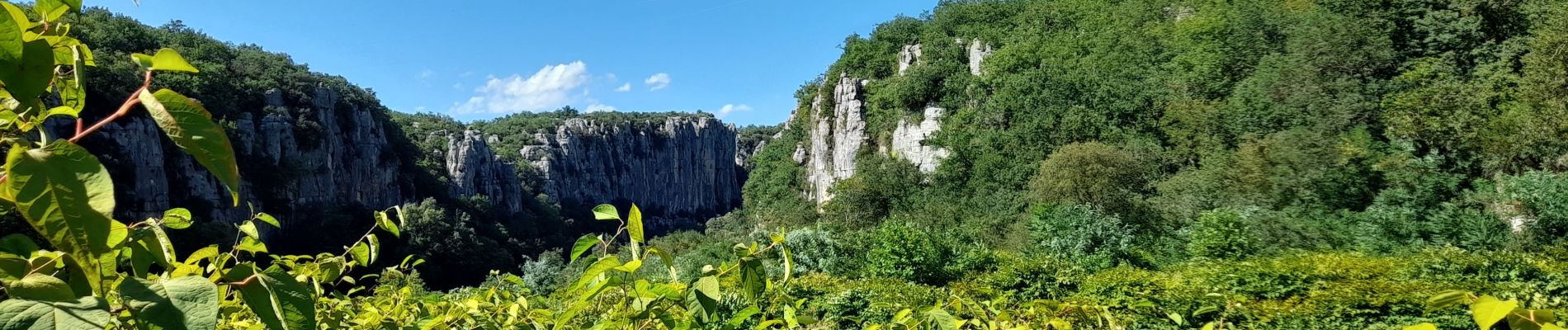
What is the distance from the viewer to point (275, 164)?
1326 inches

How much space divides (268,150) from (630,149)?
55.7 metres

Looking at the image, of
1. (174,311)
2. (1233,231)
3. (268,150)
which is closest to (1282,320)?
(1233,231)

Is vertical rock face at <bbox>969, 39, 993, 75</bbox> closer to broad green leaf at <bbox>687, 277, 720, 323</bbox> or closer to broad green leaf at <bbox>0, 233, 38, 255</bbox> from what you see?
broad green leaf at <bbox>687, 277, 720, 323</bbox>

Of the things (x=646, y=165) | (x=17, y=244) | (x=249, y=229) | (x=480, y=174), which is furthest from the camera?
(x=646, y=165)

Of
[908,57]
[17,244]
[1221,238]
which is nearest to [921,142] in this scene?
[908,57]

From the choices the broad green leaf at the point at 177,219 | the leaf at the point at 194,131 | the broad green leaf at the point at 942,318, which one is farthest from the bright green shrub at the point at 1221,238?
the leaf at the point at 194,131

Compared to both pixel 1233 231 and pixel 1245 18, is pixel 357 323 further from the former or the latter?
pixel 1245 18

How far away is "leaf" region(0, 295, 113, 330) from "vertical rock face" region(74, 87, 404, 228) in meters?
18.9

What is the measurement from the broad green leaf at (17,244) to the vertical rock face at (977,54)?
92.4ft

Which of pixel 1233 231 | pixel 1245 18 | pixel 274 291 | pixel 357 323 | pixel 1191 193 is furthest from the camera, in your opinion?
pixel 1245 18

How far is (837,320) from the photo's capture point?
6.71m

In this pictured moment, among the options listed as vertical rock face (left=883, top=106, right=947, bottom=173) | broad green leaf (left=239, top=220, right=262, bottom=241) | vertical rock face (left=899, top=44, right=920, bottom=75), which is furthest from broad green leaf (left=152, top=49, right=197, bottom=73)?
vertical rock face (left=899, top=44, right=920, bottom=75)

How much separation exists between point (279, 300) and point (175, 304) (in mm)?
98

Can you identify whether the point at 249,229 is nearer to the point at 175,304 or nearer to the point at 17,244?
the point at 17,244
